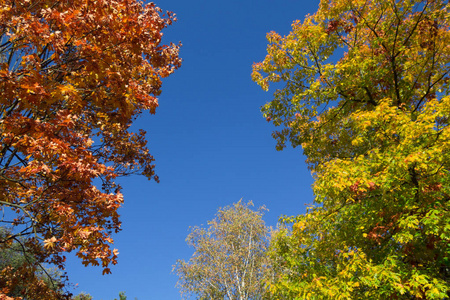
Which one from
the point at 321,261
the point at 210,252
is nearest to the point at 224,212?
the point at 210,252

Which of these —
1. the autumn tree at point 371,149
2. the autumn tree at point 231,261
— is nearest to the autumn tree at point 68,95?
the autumn tree at point 371,149

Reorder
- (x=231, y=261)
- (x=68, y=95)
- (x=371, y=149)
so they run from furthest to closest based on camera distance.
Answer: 1. (x=231, y=261)
2. (x=371, y=149)
3. (x=68, y=95)

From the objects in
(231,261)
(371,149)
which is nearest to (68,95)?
(371,149)

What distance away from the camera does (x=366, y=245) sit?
8.57 m

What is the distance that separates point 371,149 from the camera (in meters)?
9.04

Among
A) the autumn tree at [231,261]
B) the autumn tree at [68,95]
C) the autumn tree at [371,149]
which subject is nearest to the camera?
the autumn tree at [68,95]

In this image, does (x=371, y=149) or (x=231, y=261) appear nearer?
(x=371, y=149)

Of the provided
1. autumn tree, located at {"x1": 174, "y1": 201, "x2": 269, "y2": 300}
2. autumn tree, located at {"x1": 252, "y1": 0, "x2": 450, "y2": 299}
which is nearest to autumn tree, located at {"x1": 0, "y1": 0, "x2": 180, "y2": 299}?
autumn tree, located at {"x1": 252, "y1": 0, "x2": 450, "y2": 299}

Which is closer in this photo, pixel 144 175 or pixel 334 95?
pixel 144 175

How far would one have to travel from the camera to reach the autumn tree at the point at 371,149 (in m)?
6.42

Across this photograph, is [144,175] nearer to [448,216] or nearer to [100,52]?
[100,52]

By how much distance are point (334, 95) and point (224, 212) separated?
19824 millimetres

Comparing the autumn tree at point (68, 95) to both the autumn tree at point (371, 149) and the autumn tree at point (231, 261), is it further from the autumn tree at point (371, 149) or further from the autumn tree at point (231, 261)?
the autumn tree at point (231, 261)

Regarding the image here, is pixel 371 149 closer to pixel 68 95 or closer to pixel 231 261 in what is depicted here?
pixel 68 95
